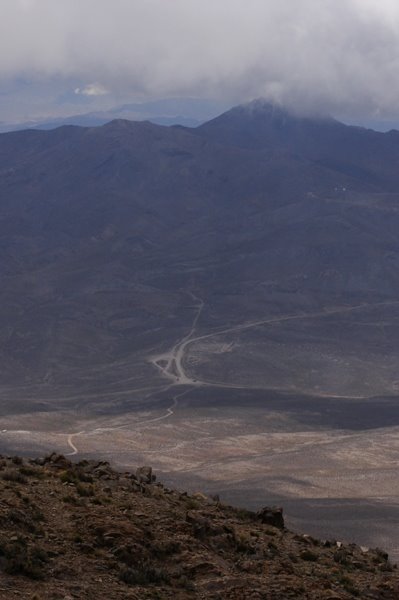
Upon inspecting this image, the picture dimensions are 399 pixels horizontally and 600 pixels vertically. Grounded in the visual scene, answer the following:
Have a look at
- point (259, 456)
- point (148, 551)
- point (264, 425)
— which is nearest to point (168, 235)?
point (264, 425)

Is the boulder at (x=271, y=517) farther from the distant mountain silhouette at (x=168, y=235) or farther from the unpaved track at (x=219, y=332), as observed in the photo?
the distant mountain silhouette at (x=168, y=235)

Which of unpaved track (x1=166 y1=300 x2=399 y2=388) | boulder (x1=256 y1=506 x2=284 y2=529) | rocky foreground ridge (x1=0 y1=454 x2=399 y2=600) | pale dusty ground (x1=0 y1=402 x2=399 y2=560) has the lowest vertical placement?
pale dusty ground (x1=0 y1=402 x2=399 y2=560)

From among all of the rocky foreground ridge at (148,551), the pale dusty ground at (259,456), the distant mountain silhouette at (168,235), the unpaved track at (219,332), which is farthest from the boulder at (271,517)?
the distant mountain silhouette at (168,235)

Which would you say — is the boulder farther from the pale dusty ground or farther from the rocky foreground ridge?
the pale dusty ground

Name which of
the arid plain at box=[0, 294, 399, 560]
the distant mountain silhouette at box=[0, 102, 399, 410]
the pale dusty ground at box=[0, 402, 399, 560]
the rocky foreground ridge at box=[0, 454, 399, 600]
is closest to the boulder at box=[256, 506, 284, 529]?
the rocky foreground ridge at box=[0, 454, 399, 600]

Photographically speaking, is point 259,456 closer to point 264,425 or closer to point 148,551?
point 264,425

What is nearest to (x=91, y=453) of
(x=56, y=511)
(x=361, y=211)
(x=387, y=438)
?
(x=387, y=438)

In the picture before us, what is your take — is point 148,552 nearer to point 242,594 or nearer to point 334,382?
point 242,594

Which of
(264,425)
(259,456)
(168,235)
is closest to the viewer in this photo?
(259,456)

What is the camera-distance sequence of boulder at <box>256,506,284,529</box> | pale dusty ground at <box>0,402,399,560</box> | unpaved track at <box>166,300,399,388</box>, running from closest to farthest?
boulder at <box>256,506,284,529</box> < pale dusty ground at <box>0,402,399,560</box> < unpaved track at <box>166,300,399,388</box>
